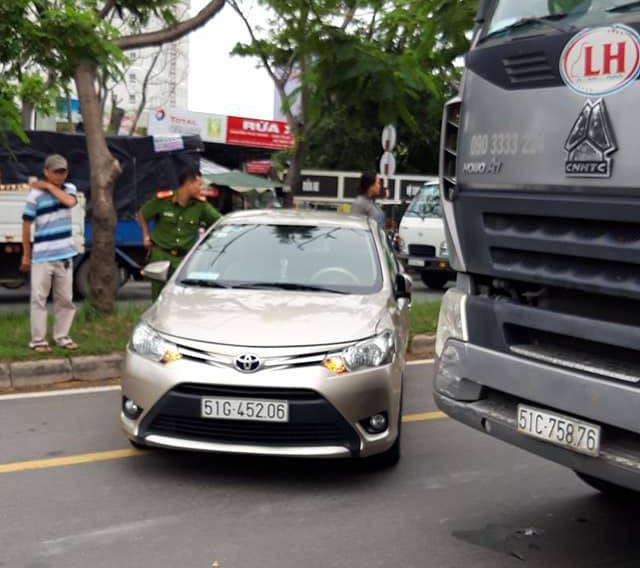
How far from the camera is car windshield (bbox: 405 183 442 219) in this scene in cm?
1700

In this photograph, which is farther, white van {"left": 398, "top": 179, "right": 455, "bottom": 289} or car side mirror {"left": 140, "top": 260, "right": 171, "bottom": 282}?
white van {"left": 398, "top": 179, "right": 455, "bottom": 289}

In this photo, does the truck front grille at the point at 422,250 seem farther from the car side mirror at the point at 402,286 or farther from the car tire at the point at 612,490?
the car tire at the point at 612,490

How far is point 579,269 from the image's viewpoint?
3951 millimetres

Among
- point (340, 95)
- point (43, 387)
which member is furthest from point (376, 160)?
point (43, 387)

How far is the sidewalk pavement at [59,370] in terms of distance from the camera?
769 cm

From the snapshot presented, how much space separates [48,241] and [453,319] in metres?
4.63

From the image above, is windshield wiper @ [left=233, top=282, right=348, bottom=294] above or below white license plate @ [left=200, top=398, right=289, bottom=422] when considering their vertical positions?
above

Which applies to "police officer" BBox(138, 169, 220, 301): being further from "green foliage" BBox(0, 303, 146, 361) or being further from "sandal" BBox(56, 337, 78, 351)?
"sandal" BBox(56, 337, 78, 351)

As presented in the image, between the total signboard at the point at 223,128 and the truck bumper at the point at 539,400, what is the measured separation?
87.7ft

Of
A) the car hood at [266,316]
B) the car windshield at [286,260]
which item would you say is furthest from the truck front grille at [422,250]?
the car hood at [266,316]

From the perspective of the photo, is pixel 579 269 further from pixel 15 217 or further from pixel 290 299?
pixel 15 217

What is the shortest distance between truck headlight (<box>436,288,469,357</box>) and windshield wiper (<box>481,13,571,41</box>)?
4.09ft

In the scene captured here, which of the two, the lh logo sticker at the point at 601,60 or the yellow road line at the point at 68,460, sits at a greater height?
the lh logo sticker at the point at 601,60

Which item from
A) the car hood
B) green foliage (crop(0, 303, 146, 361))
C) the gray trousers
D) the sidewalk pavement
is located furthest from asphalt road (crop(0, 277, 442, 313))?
the car hood
